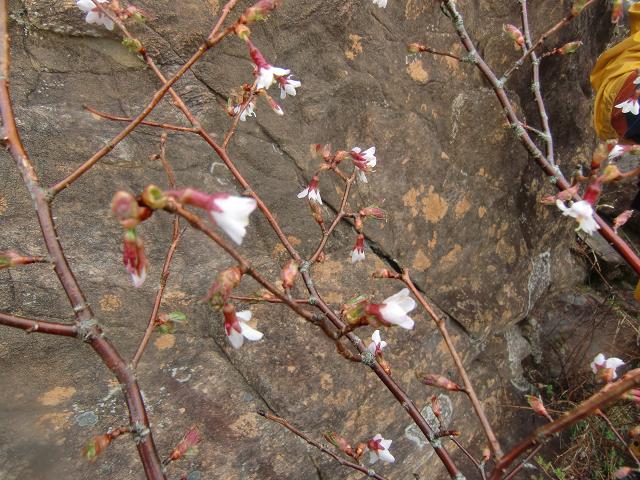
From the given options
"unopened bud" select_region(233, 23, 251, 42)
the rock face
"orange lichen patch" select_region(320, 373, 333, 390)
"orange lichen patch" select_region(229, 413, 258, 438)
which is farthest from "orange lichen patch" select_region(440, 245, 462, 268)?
"unopened bud" select_region(233, 23, 251, 42)

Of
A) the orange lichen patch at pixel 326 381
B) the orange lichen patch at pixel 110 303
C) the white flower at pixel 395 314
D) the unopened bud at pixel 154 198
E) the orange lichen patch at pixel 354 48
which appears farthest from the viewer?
the orange lichen patch at pixel 354 48

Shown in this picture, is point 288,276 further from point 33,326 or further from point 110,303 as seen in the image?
point 110,303

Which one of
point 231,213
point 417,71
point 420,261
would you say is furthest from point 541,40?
point 231,213

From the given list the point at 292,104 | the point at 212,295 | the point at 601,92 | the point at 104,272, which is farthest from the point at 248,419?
the point at 601,92

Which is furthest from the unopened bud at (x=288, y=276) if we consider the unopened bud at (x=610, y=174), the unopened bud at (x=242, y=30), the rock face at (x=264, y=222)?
the rock face at (x=264, y=222)

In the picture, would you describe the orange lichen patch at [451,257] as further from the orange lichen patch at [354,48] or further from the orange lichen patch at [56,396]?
the orange lichen patch at [56,396]

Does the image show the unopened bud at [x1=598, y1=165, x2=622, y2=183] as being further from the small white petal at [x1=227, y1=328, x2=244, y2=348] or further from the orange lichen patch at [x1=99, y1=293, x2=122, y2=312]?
the orange lichen patch at [x1=99, y1=293, x2=122, y2=312]

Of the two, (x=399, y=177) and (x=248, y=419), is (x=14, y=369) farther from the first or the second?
(x=399, y=177)
